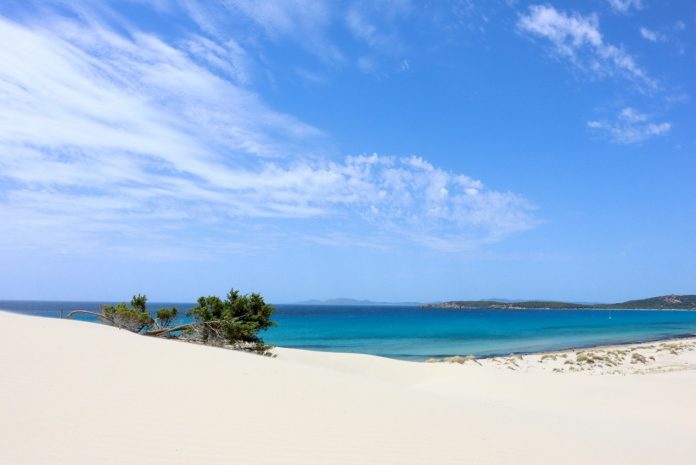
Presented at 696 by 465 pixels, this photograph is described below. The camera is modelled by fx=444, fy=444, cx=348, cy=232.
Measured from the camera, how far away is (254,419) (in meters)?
6.76

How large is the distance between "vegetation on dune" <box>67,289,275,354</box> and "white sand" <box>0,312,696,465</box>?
531 cm

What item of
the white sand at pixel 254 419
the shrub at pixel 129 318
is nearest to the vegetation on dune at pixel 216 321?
the shrub at pixel 129 318

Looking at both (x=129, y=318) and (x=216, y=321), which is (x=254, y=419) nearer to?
(x=216, y=321)

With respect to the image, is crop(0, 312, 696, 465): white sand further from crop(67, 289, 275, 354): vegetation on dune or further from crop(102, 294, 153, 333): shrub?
crop(102, 294, 153, 333): shrub

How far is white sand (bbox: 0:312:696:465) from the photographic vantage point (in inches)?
216

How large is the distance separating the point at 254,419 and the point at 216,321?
483 inches

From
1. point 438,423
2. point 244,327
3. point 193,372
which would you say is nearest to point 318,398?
point 438,423

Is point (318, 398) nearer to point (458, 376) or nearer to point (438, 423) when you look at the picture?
point (438, 423)

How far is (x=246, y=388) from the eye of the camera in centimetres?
866

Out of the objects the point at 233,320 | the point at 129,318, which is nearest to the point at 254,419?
the point at 233,320

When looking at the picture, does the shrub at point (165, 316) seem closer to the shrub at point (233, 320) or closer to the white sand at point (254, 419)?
the shrub at point (233, 320)

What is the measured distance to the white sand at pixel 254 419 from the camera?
18.0 feet

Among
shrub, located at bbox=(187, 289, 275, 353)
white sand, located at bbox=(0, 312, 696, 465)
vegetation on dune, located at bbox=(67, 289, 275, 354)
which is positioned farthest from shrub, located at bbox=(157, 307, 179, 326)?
white sand, located at bbox=(0, 312, 696, 465)

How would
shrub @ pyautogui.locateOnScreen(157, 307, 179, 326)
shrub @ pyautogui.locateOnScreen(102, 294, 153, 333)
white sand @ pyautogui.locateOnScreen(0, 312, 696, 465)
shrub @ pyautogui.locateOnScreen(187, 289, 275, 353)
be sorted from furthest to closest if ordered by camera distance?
shrub @ pyautogui.locateOnScreen(157, 307, 179, 326)
shrub @ pyautogui.locateOnScreen(102, 294, 153, 333)
shrub @ pyautogui.locateOnScreen(187, 289, 275, 353)
white sand @ pyautogui.locateOnScreen(0, 312, 696, 465)
